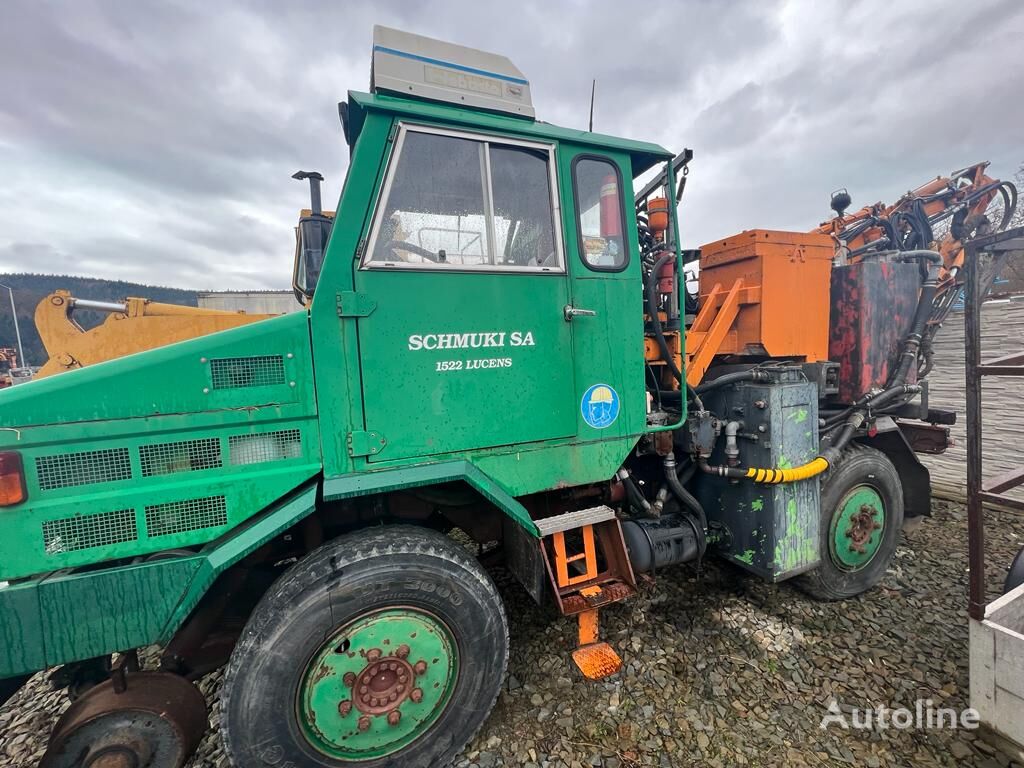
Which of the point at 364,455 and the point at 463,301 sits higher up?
the point at 463,301

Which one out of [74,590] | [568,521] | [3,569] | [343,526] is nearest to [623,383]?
[568,521]

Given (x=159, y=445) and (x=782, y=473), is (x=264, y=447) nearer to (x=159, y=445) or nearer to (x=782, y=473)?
(x=159, y=445)

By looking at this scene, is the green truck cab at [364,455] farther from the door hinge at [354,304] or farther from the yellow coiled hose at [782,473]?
the yellow coiled hose at [782,473]

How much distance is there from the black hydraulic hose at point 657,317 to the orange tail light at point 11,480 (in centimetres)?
289

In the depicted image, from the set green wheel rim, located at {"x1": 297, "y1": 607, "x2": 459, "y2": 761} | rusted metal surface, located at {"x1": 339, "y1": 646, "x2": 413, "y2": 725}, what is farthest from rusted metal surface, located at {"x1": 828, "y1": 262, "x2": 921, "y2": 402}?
rusted metal surface, located at {"x1": 339, "y1": 646, "x2": 413, "y2": 725}

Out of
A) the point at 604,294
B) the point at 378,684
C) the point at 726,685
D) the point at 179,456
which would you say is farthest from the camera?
the point at 726,685

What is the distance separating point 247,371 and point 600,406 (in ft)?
5.56

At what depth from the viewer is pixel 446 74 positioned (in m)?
2.15

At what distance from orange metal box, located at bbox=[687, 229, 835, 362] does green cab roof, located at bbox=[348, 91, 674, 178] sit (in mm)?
1191

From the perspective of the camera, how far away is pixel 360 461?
79.1 inches

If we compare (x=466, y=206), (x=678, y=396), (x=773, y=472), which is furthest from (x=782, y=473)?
(x=466, y=206)

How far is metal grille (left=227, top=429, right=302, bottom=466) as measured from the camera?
1.89 metres

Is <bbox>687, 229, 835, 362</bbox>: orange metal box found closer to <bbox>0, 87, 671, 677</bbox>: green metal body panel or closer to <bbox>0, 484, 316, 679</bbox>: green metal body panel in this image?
<bbox>0, 87, 671, 677</bbox>: green metal body panel

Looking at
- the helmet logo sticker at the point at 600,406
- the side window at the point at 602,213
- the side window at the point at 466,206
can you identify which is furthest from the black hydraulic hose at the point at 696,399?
the side window at the point at 466,206
